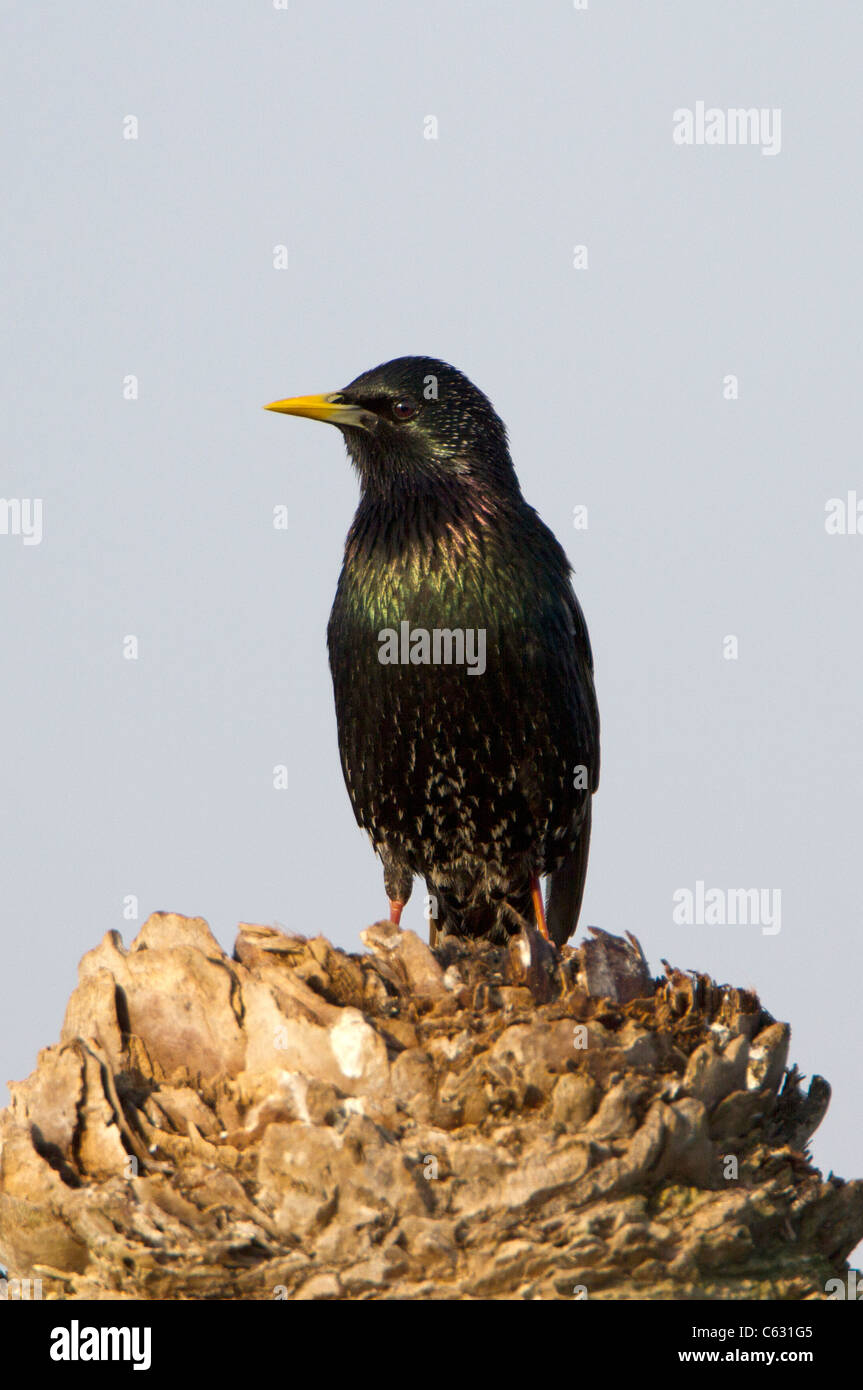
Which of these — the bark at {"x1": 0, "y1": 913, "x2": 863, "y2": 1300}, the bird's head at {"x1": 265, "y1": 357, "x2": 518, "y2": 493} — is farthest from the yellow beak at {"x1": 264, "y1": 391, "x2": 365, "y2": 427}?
the bark at {"x1": 0, "y1": 913, "x2": 863, "y2": 1300}

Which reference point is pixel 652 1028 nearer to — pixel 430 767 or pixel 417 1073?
pixel 417 1073

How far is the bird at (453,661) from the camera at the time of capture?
6.90m

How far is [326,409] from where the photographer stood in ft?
24.2

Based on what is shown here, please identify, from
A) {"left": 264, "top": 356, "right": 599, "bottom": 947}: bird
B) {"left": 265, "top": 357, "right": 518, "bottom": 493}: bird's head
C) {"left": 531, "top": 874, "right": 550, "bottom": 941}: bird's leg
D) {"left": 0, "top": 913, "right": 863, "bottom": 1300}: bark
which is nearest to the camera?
{"left": 0, "top": 913, "right": 863, "bottom": 1300}: bark

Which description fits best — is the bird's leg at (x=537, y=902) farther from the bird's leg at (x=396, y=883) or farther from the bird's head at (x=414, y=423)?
the bird's head at (x=414, y=423)

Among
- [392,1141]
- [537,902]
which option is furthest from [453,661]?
[392,1141]

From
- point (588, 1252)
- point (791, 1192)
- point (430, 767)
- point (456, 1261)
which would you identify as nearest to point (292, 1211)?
point (456, 1261)

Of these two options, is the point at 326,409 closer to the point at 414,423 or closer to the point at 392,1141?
the point at 414,423

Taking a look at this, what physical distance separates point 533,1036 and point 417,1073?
0.91ft

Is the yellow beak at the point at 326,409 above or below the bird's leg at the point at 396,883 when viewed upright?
above

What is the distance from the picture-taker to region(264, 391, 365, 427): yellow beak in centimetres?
736

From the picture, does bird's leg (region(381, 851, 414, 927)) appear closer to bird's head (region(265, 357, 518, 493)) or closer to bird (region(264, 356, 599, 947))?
bird (region(264, 356, 599, 947))

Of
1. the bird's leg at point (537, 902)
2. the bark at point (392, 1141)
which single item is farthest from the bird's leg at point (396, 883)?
the bark at point (392, 1141)

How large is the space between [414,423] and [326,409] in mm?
430
